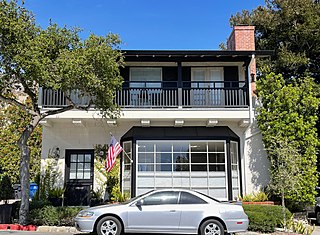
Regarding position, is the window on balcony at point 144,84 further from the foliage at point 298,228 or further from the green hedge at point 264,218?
the foliage at point 298,228

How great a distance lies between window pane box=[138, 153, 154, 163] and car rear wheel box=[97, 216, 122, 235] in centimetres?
560

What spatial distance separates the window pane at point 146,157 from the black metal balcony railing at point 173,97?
2.08m

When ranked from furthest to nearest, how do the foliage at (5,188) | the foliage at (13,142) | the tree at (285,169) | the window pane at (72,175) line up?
the foliage at (13,142), the foliage at (5,188), the window pane at (72,175), the tree at (285,169)

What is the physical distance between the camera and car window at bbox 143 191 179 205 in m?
9.97

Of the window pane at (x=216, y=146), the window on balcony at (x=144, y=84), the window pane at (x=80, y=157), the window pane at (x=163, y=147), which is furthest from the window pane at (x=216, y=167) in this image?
the window pane at (x=80, y=157)

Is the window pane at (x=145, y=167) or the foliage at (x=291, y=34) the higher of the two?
the foliage at (x=291, y=34)

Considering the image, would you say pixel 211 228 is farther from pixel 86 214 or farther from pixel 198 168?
pixel 198 168

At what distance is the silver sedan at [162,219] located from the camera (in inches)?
381

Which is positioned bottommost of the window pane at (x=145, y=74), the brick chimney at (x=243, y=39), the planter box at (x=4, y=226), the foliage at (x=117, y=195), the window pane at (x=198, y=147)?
the planter box at (x=4, y=226)

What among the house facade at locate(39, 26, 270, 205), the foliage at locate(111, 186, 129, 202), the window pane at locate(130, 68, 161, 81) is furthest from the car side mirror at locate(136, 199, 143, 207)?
the window pane at locate(130, 68, 161, 81)

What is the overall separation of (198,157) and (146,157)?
224 cm

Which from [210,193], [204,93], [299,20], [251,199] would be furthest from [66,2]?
[299,20]

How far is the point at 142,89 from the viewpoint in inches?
618

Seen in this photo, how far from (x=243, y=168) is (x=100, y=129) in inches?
262
